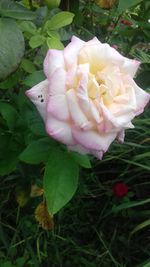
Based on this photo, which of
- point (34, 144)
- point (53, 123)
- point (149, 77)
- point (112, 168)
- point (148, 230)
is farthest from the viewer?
point (112, 168)

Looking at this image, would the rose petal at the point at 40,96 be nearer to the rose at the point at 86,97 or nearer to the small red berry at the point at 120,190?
A: the rose at the point at 86,97

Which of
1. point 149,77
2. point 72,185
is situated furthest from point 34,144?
point 149,77

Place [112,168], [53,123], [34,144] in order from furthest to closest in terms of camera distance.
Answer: [112,168]
[34,144]
[53,123]

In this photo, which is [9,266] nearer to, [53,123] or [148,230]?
[148,230]

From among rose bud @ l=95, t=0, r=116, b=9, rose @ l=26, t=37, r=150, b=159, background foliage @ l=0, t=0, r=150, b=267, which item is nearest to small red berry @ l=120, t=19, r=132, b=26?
background foliage @ l=0, t=0, r=150, b=267

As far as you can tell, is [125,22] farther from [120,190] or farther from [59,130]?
[59,130]
